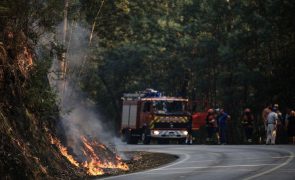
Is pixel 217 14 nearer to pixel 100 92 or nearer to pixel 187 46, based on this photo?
pixel 187 46

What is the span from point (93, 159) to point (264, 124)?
16628 millimetres

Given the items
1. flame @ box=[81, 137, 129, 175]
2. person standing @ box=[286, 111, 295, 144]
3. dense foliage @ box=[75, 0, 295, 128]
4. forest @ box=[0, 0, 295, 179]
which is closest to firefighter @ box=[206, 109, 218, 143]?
person standing @ box=[286, 111, 295, 144]

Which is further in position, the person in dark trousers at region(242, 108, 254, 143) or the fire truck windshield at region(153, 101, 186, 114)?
the fire truck windshield at region(153, 101, 186, 114)

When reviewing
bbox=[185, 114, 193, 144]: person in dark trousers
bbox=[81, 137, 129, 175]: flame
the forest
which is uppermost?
the forest

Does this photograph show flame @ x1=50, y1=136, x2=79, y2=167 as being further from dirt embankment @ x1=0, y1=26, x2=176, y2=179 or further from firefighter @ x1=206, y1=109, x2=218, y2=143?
firefighter @ x1=206, y1=109, x2=218, y2=143

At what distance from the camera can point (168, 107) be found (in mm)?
37719

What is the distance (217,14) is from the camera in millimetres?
54438

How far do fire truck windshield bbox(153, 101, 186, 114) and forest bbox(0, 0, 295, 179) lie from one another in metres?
4.38

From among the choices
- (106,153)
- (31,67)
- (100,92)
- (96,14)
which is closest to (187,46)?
(100,92)

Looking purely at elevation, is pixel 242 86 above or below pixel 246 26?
below

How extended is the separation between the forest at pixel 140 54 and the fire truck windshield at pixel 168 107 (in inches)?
172

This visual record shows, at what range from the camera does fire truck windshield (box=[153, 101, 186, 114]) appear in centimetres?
3753

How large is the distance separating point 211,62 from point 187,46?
2.35 meters

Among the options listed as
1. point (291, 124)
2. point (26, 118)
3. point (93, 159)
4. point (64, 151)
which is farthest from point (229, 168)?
point (291, 124)
